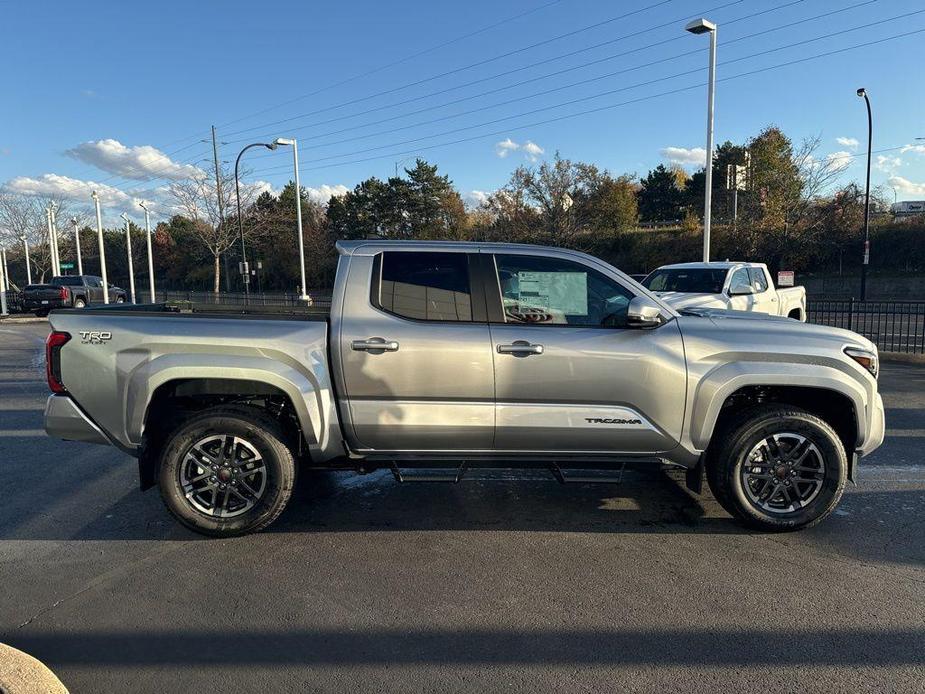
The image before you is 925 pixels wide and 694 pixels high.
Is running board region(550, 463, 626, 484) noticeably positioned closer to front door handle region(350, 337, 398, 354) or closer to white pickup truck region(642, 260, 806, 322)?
front door handle region(350, 337, 398, 354)

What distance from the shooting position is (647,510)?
4746 millimetres

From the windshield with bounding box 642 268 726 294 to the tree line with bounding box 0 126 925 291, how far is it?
24.0 m

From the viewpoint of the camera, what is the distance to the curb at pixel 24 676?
254 centimetres

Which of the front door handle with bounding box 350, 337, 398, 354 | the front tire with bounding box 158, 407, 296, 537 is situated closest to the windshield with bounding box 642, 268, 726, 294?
the front door handle with bounding box 350, 337, 398, 354

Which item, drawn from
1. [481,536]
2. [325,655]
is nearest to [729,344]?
[481,536]

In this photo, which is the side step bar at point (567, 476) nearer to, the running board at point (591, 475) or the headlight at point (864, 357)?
the running board at point (591, 475)

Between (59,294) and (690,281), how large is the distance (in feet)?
93.2

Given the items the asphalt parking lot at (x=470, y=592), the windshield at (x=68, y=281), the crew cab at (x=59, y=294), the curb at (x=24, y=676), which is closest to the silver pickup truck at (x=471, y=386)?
the asphalt parking lot at (x=470, y=592)

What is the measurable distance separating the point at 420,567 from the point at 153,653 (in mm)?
1503

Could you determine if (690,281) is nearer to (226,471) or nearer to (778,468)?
(778,468)

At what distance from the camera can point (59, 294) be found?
2825 centimetres

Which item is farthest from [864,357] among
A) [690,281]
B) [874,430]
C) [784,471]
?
[690,281]

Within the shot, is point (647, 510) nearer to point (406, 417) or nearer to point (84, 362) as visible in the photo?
point (406, 417)

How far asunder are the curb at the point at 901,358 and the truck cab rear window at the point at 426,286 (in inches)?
470
